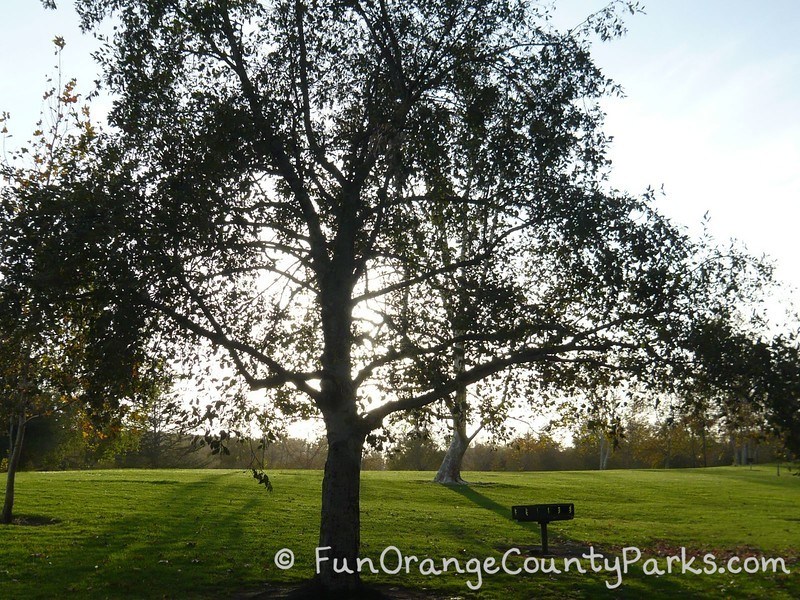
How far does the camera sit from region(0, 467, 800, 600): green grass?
1552 centimetres

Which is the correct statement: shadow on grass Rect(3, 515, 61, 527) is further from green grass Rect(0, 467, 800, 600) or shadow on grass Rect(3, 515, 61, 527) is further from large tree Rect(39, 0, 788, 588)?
large tree Rect(39, 0, 788, 588)

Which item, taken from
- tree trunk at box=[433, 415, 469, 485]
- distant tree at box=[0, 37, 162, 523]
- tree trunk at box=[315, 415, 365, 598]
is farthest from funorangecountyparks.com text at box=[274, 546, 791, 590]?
tree trunk at box=[433, 415, 469, 485]

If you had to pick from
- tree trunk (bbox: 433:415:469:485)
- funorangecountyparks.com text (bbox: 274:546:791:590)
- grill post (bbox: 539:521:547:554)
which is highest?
tree trunk (bbox: 433:415:469:485)

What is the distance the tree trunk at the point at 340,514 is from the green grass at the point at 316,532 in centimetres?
217

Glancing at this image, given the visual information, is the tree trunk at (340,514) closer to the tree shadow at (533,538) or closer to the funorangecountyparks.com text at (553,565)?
the funorangecountyparks.com text at (553,565)

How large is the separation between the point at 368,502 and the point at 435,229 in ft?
61.2

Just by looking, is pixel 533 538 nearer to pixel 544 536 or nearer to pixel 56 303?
pixel 544 536

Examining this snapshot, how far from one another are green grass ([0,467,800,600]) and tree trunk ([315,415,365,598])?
7.12ft

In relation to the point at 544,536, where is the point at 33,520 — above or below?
above

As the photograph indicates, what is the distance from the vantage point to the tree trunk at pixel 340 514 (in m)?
13.9

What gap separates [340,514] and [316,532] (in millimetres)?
9074

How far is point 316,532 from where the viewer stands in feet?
73.9

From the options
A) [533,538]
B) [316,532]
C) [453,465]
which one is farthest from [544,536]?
[453,465]

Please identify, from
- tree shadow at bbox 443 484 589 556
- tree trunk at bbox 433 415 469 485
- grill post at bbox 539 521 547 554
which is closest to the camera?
grill post at bbox 539 521 547 554
